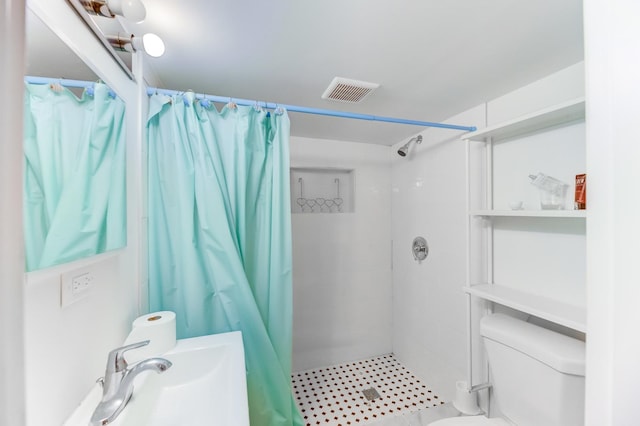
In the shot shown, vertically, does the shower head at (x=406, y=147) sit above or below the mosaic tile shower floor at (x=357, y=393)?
above

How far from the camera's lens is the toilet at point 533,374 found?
985 mm

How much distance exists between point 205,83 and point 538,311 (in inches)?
77.2

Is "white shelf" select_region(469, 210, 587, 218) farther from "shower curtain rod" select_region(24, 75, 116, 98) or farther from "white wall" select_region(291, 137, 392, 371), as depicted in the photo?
"shower curtain rod" select_region(24, 75, 116, 98)

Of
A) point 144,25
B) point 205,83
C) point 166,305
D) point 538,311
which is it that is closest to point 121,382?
point 166,305

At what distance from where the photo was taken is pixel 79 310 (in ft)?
2.46

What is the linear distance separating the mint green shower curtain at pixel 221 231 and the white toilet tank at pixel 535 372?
1.04 metres

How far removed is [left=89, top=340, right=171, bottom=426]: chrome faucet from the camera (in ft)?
2.37

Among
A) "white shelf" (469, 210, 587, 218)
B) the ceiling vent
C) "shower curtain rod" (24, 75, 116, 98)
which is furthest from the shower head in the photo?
"shower curtain rod" (24, 75, 116, 98)

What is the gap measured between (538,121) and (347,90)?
0.93 m

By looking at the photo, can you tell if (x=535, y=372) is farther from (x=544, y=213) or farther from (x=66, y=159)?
(x=66, y=159)

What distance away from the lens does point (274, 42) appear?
106cm

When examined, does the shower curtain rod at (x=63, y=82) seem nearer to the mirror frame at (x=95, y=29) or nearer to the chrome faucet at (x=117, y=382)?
the mirror frame at (x=95, y=29)

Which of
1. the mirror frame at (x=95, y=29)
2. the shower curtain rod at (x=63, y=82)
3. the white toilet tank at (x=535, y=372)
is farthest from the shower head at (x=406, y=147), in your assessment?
the shower curtain rod at (x=63, y=82)

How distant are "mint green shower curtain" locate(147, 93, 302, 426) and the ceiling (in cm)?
21
